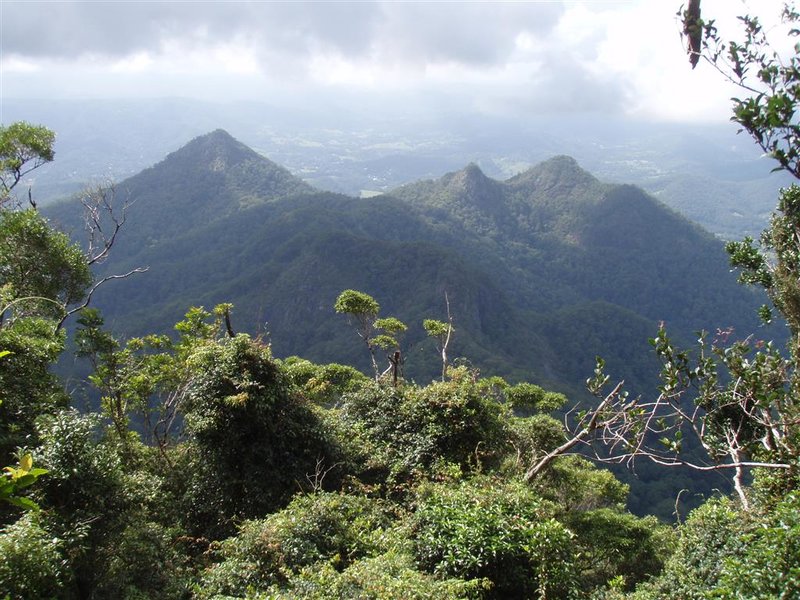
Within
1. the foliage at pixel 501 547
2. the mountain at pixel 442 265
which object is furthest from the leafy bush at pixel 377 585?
the mountain at pixel 442 265

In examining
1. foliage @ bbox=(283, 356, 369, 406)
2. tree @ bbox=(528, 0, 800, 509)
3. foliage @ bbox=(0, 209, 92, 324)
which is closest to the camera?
tree @ bbox=(528, 0, 800, 509)

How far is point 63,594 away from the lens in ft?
22.3

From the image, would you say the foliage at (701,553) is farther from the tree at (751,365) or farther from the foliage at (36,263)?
the foliage at (36,263)

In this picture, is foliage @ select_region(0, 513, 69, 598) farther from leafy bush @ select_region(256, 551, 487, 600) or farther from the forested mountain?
the forested mountain

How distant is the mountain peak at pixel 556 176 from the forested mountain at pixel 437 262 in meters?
0.56

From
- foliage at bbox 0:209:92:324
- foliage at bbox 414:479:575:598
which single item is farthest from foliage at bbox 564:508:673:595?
foliage at bbox 0:209:92:324

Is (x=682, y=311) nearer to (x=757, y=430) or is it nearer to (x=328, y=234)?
(x=328, y=234)

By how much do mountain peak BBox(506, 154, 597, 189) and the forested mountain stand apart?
22.0 inches

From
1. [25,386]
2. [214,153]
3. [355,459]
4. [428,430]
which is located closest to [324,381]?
[355,459]

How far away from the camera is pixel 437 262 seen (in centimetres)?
9075

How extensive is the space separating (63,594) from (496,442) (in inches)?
386

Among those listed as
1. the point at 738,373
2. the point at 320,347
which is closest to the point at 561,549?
the point at 738,373

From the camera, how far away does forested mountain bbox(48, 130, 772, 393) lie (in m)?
81.6

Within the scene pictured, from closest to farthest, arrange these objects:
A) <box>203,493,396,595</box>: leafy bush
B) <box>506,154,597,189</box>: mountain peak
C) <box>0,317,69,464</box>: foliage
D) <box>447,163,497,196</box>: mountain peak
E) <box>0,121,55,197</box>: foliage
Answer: <box>203,493,396,595</box>: leafy bush < <box>0,317,69,464</box>: foliage < <box>0,121,55,197</box>: foliage < <box>447,163,497,196</box>: mountain peak < <box>506,154,597,189</box>: mountain peak
